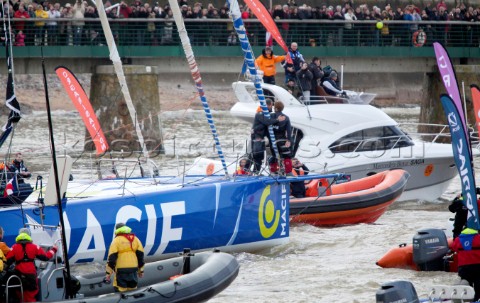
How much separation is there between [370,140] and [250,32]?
42.1 feet

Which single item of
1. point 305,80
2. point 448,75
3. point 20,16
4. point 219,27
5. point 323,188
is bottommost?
point 323,188

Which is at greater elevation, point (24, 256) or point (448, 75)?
point (448, 75)

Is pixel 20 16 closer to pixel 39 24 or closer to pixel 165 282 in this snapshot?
pixel 39 24

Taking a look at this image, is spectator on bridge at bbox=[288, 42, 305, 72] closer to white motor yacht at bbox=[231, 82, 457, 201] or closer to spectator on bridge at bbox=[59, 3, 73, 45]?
white motor yacht at bbox=[231, 82, 457, 201]

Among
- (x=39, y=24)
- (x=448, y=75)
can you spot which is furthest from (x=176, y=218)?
(x=39, y=24)

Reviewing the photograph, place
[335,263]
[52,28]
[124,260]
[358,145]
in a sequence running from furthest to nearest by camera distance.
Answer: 1. [52,28]
2. [358,145]
3. [335,263]
4. [124,260]

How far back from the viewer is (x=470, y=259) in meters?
14.9

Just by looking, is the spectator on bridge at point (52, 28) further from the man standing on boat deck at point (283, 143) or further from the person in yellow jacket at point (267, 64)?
the man standing on boat deck at point (283, 143)

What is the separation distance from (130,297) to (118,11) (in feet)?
67.4

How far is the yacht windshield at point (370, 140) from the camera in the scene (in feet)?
82.8

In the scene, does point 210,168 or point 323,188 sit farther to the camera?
point 210,168

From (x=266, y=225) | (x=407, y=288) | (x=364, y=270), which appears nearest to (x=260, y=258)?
(x=266, y=225)

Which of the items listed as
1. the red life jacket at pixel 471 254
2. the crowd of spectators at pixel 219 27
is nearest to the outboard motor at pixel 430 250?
the red life jacket at pixel 471 254

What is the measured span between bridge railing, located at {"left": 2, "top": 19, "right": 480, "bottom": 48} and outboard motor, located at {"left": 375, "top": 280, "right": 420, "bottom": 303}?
68.1 feet
